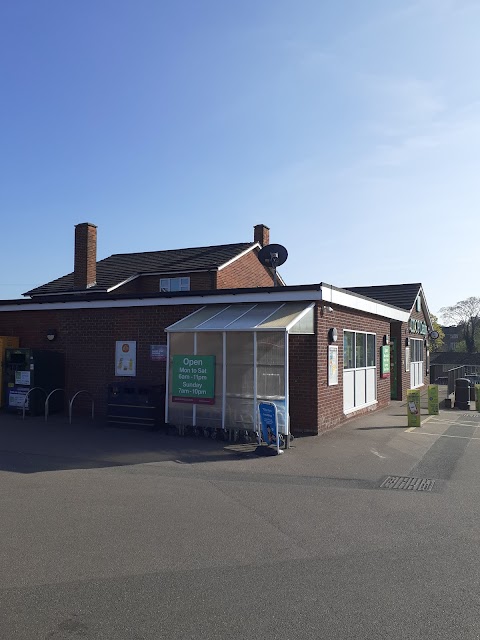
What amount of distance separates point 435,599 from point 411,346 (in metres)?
21.9

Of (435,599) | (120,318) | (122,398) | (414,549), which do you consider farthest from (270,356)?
(435,599)

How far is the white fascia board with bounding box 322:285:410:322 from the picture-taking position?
12.7 metres

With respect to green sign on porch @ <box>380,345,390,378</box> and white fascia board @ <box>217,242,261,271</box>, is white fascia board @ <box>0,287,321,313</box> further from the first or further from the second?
white fascia board @ <box>217,242,261,271</box>

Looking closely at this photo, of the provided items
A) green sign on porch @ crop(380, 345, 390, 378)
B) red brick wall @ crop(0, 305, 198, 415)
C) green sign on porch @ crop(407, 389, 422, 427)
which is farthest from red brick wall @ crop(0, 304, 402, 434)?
green sign on porch @ crop(407, 389, 422, 427)

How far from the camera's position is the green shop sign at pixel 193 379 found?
11.6 metres

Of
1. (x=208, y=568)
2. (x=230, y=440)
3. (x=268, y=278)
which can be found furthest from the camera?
(x=268, y=278)

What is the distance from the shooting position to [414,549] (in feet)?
17.5

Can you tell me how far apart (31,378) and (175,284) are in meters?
13.9

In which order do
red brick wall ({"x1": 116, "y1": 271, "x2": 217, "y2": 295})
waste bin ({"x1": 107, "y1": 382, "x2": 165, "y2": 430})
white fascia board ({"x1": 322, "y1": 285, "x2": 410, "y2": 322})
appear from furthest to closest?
red brick wall ({"x1": 116, "y1": 271, "x2": 217, "y2": 295}) < white fascia board ({"x1": 322, "y1": 285, "x2": 410, "y2": 322}) < waste bin ({"x1": 107, "y1": 382, "x2": 165, "y2": 430})

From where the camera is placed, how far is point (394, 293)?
86.0 feet

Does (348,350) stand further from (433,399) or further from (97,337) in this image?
(97,337)

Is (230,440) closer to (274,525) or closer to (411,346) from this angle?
(274,525)

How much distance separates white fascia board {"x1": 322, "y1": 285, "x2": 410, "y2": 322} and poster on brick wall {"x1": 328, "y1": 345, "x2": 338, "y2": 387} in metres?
1.16

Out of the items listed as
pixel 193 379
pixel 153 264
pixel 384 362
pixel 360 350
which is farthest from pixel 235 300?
pixel 153 264
